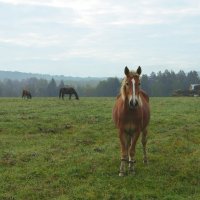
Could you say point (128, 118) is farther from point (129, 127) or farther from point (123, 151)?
point (123, 151)

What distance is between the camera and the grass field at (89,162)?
10523mm

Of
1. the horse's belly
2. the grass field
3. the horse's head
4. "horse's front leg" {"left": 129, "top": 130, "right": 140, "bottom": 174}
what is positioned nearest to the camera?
the grass field

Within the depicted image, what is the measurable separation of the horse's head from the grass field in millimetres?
2291

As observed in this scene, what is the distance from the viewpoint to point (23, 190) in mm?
10648

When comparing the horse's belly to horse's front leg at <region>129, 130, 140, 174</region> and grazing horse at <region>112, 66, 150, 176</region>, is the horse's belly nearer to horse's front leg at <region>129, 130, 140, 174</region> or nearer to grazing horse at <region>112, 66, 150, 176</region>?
grazing horse at <region>112, 66, 150, 176</region>

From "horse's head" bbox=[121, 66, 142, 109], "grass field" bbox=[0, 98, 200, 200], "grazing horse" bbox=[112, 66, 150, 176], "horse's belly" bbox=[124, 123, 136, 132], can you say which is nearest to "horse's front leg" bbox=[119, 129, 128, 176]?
"grazing horse" bbox=[112, 66, 150, 176]

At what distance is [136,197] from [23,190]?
3.01 metres

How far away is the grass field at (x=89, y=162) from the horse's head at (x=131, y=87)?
229cm

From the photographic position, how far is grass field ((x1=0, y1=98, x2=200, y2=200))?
10523 mm

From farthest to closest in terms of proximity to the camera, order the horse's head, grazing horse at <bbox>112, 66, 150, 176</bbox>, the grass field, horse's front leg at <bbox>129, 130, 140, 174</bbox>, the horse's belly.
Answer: horse's front leg at <bbox>129, 130, 140, 174</bbox> < the horse's belly < grazing horse at <bbox>112, 66, 150, 176</bbox> < the horse's head < the grass field

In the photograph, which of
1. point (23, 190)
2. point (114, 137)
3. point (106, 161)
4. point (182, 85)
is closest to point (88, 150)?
point (106, 161)

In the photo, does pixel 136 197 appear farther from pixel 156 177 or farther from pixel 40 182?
pixel 40 182

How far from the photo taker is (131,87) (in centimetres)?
1085

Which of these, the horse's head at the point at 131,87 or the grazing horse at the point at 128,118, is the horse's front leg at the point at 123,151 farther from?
the horse's head at the point at 131,87
